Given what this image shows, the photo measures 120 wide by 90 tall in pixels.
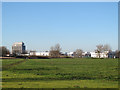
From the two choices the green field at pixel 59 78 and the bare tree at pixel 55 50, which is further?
the bare tree at pixel 55 50

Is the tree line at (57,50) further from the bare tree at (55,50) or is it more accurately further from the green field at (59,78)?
the green field at (59,78)

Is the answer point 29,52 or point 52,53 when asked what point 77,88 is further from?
point 29,52

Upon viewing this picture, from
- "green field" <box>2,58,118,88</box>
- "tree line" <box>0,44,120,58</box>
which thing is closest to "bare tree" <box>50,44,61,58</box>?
"tree line" <box>0,44,120,58</box>

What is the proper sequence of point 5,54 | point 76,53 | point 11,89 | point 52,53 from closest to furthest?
point 11,89, point 5,54, point 52,53, point 76,53

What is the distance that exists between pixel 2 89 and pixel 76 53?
6852 inches

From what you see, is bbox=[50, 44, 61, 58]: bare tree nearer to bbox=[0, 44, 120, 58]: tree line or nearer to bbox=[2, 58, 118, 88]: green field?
bbox=[0, 44, 120, 58]: tree line

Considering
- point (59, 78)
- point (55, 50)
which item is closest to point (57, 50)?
point (55, 50)

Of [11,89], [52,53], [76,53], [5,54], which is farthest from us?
[76,53]

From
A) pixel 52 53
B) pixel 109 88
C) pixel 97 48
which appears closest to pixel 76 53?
pixel 52 53

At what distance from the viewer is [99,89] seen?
33.8 feet

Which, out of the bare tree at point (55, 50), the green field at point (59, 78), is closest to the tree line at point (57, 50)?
the bare tree at point (55, 50)

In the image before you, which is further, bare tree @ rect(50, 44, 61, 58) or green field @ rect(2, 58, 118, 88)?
bare tree @ rect(50, 44, 61, 58)

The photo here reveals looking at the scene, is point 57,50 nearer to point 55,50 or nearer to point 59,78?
point 55,50

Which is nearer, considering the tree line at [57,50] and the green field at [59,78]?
the green field at [59,78]
